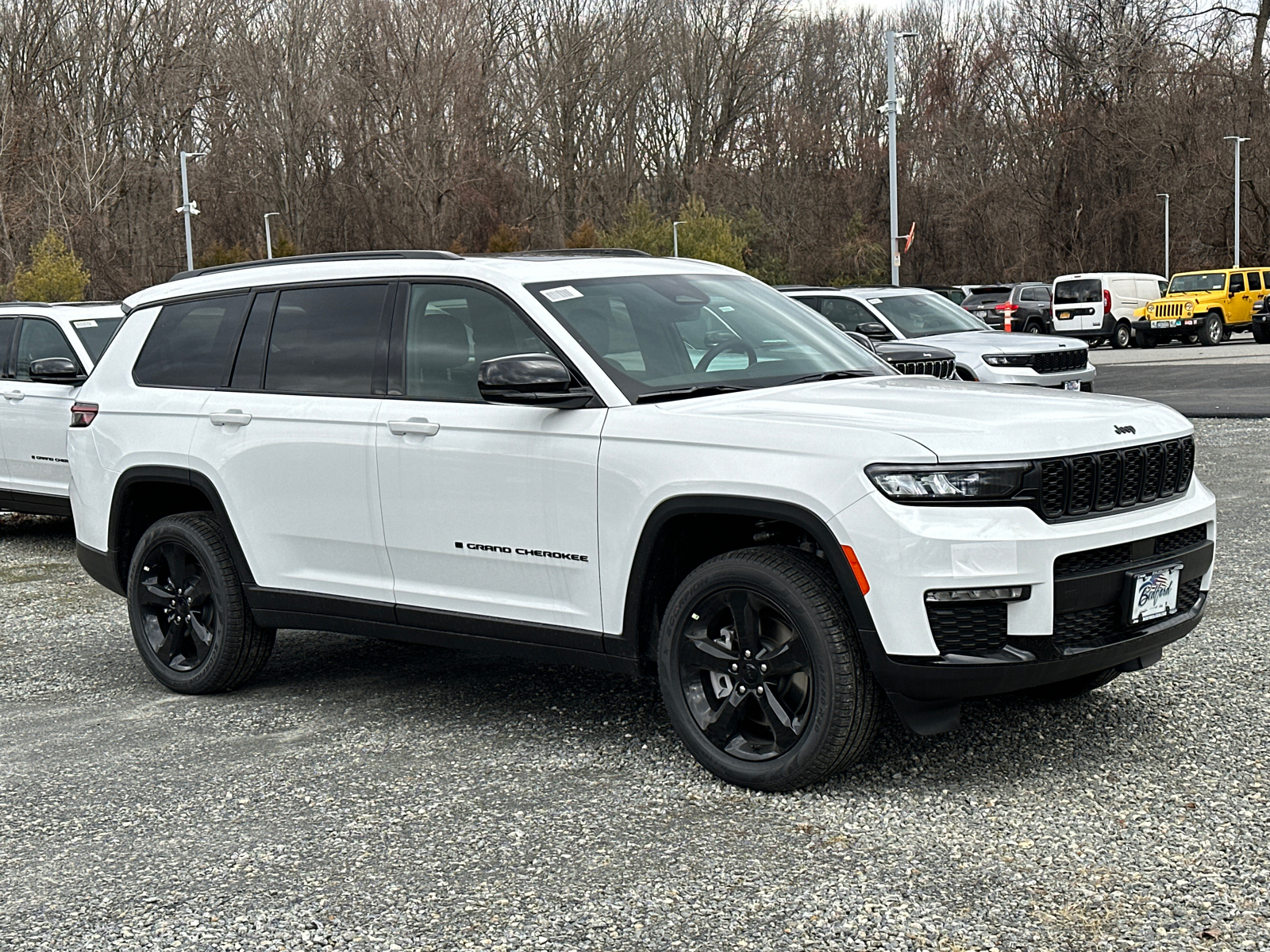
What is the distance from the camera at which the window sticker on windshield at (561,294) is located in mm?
5594

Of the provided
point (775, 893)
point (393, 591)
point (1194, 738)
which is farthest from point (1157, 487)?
point (393, 591)

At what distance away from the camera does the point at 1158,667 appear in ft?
20.9

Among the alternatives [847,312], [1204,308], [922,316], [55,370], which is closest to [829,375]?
[55,370]

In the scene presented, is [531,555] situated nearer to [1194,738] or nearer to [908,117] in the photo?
[1194,738]

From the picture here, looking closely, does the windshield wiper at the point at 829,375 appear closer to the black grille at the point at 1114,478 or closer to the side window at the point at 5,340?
the black grille at the point at 1114,478

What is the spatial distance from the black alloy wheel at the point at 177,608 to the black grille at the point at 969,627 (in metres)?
3.32

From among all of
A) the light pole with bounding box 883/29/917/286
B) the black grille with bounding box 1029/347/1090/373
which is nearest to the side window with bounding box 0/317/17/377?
the black grille with bounding box 1029/347/1090/373

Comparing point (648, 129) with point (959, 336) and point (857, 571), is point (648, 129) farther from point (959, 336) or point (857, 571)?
point (857, 571)

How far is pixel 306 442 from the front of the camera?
237 inches

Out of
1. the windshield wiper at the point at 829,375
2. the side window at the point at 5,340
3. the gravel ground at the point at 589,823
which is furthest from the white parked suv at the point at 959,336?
the windshield wiper at the point at 829,375

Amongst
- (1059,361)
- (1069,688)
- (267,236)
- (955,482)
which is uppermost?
(267,236)

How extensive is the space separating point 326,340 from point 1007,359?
442 inches

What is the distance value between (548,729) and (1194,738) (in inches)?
91.5

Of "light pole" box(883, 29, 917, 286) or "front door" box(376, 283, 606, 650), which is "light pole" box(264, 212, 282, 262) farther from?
"front door" box(376, 283, 606, 650)
